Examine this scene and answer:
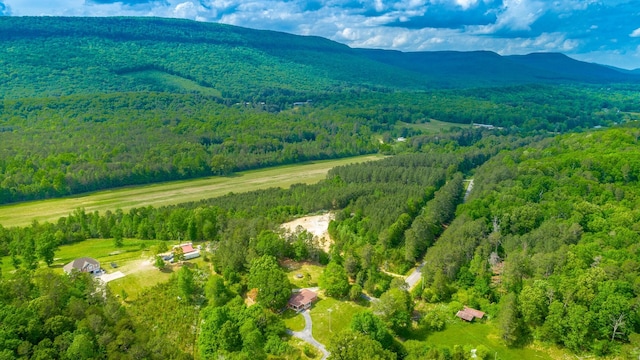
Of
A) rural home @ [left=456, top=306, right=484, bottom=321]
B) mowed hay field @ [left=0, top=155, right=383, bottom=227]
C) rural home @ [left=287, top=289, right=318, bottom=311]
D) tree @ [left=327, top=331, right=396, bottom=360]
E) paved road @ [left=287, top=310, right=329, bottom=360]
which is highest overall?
tree @ [left=327, top=331, right=396, bottom=360]

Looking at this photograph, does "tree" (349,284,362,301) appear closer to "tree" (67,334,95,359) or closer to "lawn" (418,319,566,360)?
"lawn" (418,319,566,360)

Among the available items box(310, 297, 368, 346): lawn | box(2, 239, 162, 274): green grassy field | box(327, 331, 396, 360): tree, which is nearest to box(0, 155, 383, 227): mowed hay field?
box(2, 239, 162, 274): green grassy field

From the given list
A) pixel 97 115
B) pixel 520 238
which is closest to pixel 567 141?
pixel 520 238

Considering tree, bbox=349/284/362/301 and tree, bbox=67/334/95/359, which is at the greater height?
tree, bbox=67/334/95/359

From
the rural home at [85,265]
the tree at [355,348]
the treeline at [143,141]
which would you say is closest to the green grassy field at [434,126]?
the treeline at [143,141]

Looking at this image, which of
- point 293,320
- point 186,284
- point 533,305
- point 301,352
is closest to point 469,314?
point 533,305

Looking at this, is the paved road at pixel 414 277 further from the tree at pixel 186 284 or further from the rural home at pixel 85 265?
the rural home at pixel 85 265
